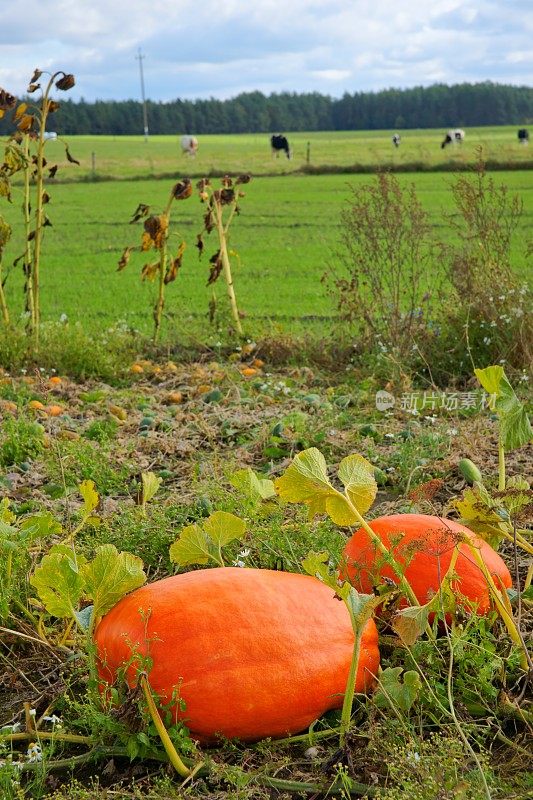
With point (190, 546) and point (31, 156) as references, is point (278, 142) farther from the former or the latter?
point (190, 546)

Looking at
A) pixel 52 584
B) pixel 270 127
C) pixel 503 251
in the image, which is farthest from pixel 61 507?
pixel 270 127

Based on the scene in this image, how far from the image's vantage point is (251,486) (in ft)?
9.25

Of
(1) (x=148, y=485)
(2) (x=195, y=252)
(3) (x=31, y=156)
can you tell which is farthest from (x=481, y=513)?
(2) (x=195, y=252)

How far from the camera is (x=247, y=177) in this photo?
708 centimetres

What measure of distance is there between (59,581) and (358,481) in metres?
0.77

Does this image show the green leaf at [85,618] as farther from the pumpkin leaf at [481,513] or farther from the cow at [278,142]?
the cow at [278,142]

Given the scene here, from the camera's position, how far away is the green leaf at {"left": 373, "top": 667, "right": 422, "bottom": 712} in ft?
6.69

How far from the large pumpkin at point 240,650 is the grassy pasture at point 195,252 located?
379 cm

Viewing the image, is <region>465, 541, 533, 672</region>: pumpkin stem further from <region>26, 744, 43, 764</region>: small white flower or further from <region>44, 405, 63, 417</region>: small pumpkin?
<region>44, 405, 63, 417</region>: small pumpkin

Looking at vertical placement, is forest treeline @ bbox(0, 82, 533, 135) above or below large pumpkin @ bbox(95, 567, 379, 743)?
above

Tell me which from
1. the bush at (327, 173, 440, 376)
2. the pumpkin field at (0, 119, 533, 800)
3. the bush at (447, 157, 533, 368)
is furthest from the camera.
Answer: the bush at (327, 173, 440, 376)

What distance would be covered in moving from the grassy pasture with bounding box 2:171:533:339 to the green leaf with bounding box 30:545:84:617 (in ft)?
12.3

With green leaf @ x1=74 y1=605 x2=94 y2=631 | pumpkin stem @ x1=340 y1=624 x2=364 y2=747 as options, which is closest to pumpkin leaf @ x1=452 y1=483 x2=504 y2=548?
pumpkin stem @ x1=340 y1=624 x2=364 y2=747

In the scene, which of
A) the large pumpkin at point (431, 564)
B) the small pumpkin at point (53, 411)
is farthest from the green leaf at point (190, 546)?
the small pumpkin at point (53, 411)
